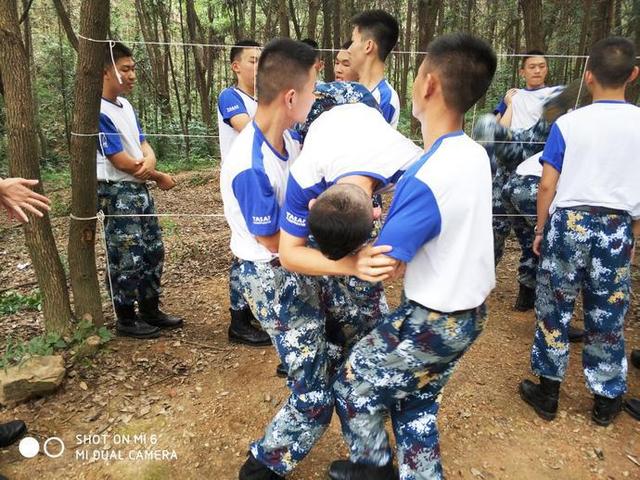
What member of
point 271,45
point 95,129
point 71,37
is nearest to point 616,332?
point 271,45

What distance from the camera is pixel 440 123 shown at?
5.97 ft

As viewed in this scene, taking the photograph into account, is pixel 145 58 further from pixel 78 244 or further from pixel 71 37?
pixel 78 244

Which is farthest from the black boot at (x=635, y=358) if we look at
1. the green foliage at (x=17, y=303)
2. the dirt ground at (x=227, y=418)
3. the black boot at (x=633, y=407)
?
the green foliage at (x=17, y=303)

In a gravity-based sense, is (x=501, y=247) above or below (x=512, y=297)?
above

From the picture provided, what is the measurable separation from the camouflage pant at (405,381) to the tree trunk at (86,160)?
2255 millimetres

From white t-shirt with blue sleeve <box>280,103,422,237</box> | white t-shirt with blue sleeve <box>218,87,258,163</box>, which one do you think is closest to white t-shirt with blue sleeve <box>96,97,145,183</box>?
white t-shirt with blue sleeve <box>218,87,258,163</box>

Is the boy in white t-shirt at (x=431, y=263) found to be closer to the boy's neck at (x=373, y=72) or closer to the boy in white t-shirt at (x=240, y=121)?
the boy's neck at (x=373, y=72)

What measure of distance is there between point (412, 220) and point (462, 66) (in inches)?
23.9

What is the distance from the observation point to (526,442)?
2.71 meters

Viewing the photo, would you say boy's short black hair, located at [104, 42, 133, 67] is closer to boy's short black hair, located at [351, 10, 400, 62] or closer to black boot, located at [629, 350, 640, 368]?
boy's short black hair, located at [351, 10, 400, 62]

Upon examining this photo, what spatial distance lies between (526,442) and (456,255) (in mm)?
1609

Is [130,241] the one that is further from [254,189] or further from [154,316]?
[254,189]

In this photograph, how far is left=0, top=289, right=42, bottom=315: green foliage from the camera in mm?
4590

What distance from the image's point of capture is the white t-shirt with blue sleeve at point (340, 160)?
1.86m
